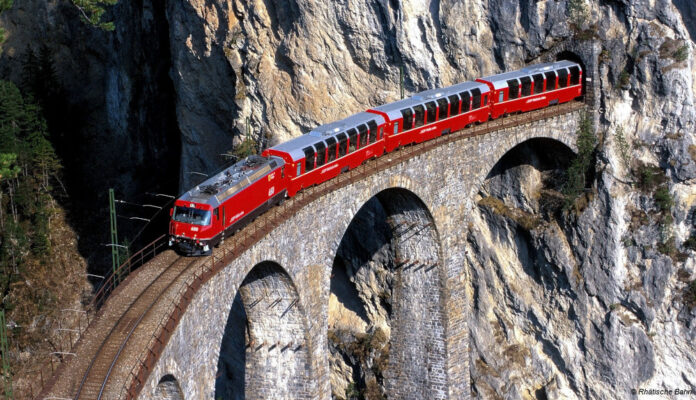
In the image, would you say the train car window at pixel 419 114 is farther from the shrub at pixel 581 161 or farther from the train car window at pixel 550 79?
the shrub at pixel 581 161

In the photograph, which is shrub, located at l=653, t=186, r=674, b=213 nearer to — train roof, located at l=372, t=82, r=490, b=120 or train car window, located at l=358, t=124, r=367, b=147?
train roof, located at l=372, t=82, r=490, b=120

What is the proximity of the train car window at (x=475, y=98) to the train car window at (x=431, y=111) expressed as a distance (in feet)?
8.54

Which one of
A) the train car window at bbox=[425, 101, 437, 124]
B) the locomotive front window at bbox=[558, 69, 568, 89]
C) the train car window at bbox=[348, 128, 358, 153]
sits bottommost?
the train car window at bbox=[348, 128, 358, 153]

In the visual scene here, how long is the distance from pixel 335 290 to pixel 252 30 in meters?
16.1

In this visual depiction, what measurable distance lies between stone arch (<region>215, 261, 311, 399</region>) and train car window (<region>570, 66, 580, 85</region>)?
2163 centimetres

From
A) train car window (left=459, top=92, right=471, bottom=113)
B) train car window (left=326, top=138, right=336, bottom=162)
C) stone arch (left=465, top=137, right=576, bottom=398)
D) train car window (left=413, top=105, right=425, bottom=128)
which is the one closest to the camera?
train car window (left=326, top=138, right=336, bottom=162)

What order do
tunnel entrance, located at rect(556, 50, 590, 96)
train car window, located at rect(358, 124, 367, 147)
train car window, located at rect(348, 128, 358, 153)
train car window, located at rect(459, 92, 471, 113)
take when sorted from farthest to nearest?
tunnel entrance, located at rect(556, 50, 590, 96)
train car window, located at rect(459, 92, 471, 113)
train car window, located at rect(358, 124, 367, 147)
train car window, located at rect(348, 128, 358, 153)

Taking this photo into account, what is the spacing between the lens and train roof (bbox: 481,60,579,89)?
4931 centimetres

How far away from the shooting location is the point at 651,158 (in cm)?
5091

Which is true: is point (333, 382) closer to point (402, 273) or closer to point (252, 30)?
point (402, 273)

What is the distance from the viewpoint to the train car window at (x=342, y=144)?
42.7m

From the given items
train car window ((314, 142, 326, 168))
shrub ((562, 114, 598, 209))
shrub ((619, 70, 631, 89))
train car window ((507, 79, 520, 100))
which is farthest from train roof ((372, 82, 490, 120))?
shrub ((619, 70, 631, 89))

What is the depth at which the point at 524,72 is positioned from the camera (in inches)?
1988

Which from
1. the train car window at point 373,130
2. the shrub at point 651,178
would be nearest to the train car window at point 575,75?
the shrub at point 651,178
